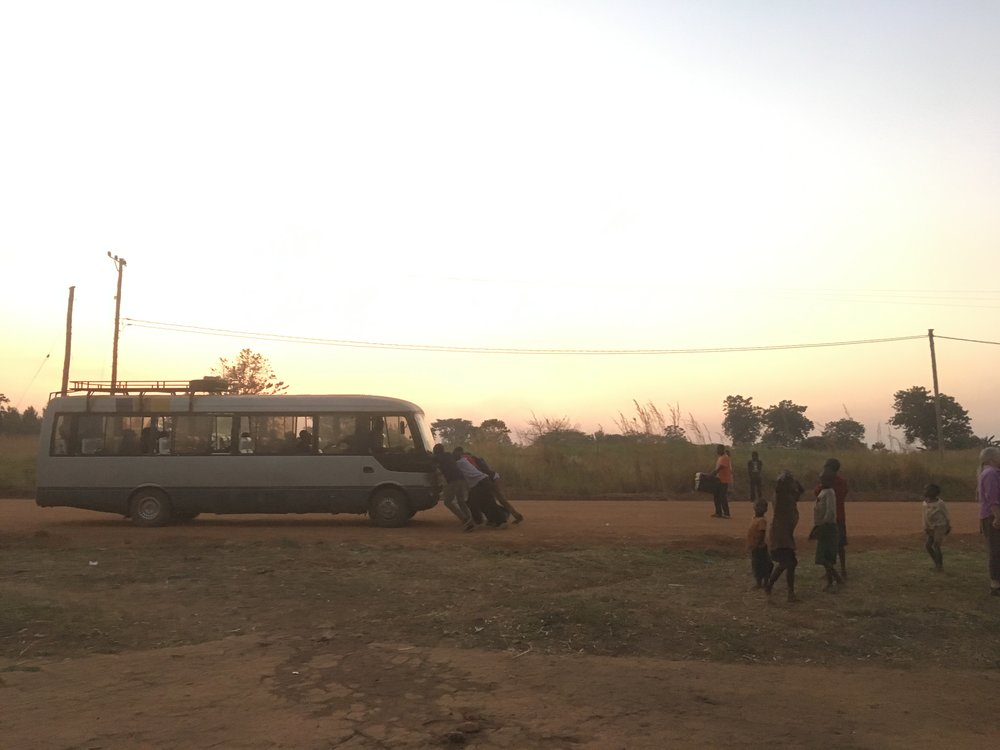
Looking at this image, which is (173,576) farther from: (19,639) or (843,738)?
(843,738)

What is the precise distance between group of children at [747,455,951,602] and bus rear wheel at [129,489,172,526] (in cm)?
1169

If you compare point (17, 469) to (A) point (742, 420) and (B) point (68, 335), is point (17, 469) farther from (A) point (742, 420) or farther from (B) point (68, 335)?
(A) point (742, 420)

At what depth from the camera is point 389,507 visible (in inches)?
647

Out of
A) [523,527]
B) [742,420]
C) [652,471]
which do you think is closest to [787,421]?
[742,420]

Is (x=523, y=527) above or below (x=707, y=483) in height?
below

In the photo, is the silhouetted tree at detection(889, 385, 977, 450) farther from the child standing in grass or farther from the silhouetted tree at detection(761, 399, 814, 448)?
the child standing in grass

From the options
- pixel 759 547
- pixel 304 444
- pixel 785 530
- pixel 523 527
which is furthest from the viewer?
pixel 523 527

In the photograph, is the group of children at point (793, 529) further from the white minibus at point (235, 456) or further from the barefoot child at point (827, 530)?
the white minibus at point (235, 456)

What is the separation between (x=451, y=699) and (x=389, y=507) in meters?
10.2

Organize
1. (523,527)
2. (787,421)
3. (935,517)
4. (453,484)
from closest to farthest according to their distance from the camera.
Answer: (935,517)
(453,484)
(523,527)
(787,421)

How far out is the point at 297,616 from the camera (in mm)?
9188

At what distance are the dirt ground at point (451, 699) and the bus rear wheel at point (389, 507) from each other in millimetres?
7221

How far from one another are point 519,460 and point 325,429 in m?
13.5

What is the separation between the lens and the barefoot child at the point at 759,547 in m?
9.61
